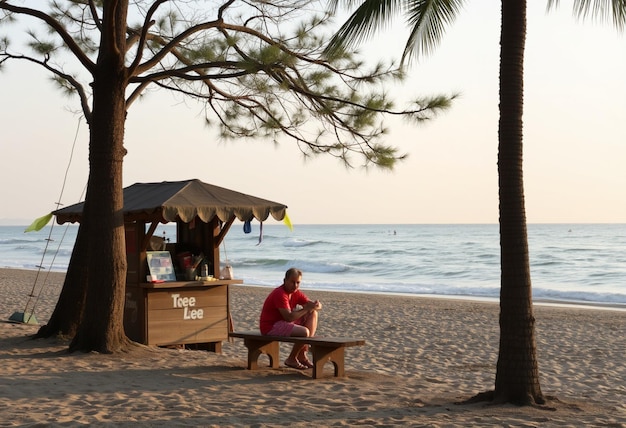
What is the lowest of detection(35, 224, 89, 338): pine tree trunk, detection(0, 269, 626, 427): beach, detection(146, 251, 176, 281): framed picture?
detection(0, 269, 626, 427): beach

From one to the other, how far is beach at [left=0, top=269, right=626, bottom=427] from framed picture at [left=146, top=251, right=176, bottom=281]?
34.3 inches

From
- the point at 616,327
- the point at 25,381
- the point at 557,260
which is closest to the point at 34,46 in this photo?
the point at 25,381

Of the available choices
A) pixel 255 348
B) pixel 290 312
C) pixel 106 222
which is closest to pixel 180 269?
pixel 106 222

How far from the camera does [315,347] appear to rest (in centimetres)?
798

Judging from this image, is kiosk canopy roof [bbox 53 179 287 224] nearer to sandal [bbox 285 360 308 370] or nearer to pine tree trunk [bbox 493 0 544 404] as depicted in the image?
sandal [bbox 285 360 308 370]

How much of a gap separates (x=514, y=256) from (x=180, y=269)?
4745 mm

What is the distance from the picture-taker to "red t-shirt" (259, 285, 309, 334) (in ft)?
27.2

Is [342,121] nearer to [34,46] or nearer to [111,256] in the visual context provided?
[111,256]

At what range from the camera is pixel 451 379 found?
9.08 meters

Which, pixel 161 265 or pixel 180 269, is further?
pixel 180 269

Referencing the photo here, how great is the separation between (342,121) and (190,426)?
5507 mm

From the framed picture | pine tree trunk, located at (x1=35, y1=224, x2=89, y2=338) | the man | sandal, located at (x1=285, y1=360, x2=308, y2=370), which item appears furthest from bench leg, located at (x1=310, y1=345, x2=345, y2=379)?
pine tree trunk, located at (x1=35, y1=224, x2=89, y2=338)

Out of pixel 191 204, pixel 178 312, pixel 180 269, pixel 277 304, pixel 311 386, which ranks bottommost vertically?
pixel 311 386

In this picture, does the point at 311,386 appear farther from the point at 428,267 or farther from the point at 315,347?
the point at 428,267
